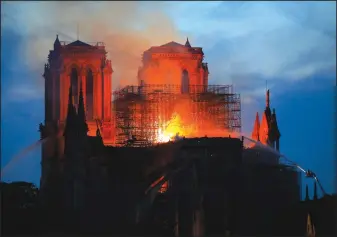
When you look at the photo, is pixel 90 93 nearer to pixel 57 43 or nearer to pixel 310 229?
pixel 57 43

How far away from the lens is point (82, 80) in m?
105

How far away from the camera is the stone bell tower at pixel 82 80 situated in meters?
102

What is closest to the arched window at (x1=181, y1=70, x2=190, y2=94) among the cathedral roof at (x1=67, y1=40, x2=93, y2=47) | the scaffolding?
the scaffolding

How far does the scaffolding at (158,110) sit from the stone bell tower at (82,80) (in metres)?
5.22

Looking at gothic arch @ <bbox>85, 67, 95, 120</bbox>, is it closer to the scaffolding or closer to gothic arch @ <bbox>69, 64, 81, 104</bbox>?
gothic arch @ <bbox>69, 64, 81, 104</bbox>

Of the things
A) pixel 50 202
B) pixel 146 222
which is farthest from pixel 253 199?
pixel 50 202

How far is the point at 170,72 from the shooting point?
10425cm

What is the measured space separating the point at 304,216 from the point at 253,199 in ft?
19.9

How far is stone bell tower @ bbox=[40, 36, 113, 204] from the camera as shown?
336 feet

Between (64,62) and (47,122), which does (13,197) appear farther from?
(64,62)

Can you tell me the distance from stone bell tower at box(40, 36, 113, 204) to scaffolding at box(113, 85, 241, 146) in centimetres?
522

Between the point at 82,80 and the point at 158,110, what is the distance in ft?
45.7

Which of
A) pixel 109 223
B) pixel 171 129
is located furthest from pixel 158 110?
pixel 109 223

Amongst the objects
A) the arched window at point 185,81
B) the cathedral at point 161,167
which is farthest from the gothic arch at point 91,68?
the arched window at point 185,81
